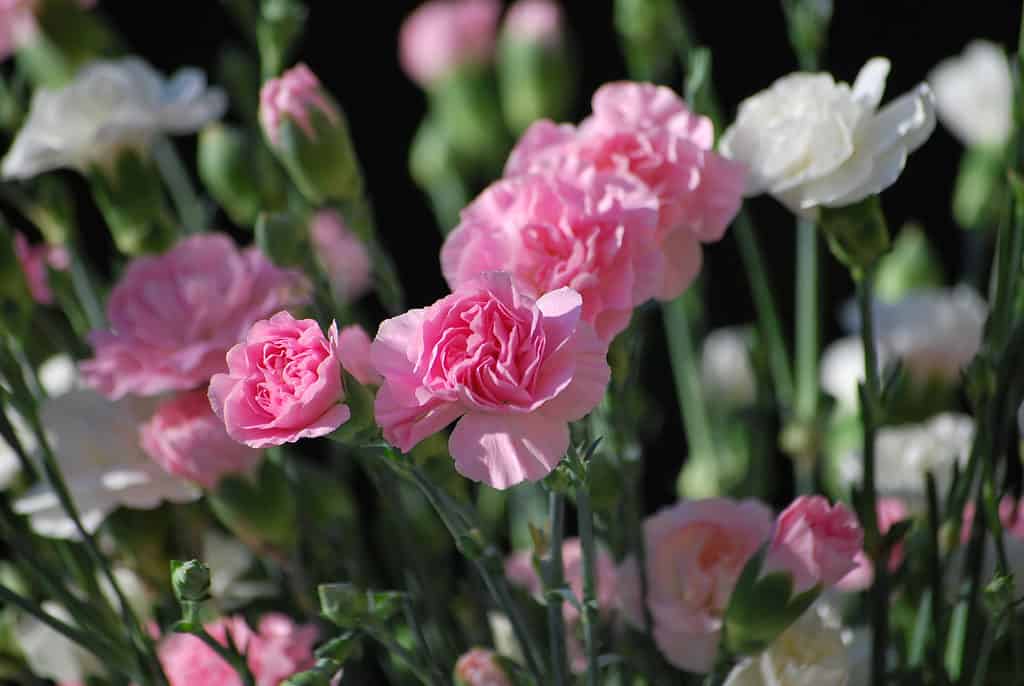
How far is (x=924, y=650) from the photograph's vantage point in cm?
44

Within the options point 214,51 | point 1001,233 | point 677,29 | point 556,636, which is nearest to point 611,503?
point 556,636

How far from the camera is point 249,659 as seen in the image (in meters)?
0.42

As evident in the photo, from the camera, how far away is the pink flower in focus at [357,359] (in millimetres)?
332

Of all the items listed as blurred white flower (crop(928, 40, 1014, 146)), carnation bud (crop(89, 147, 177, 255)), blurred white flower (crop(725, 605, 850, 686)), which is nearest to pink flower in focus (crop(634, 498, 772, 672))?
blurred white flower (crop(725, 605, 850, 686))

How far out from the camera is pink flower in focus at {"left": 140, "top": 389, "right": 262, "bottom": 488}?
0.43 metres

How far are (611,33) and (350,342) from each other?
2.77ft

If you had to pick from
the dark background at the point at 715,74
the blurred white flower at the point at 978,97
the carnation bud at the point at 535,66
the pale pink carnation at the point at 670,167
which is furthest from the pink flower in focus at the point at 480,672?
the dark background at the point at 715,74

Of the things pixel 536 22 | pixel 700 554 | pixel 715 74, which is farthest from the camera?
pixel 715 74

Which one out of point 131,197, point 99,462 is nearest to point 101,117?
point 131,197

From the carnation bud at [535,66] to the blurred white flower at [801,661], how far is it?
331 millimetres

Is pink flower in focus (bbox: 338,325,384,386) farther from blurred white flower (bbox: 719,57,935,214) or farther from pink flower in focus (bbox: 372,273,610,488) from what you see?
blurred white flower (bbox: 719,57,935,214)

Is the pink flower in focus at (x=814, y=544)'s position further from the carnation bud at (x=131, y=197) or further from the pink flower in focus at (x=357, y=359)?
the carnation bud at (x=131, y=197)

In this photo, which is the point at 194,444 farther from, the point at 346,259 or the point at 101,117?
the point at 346,259

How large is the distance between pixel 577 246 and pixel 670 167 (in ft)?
0.17
